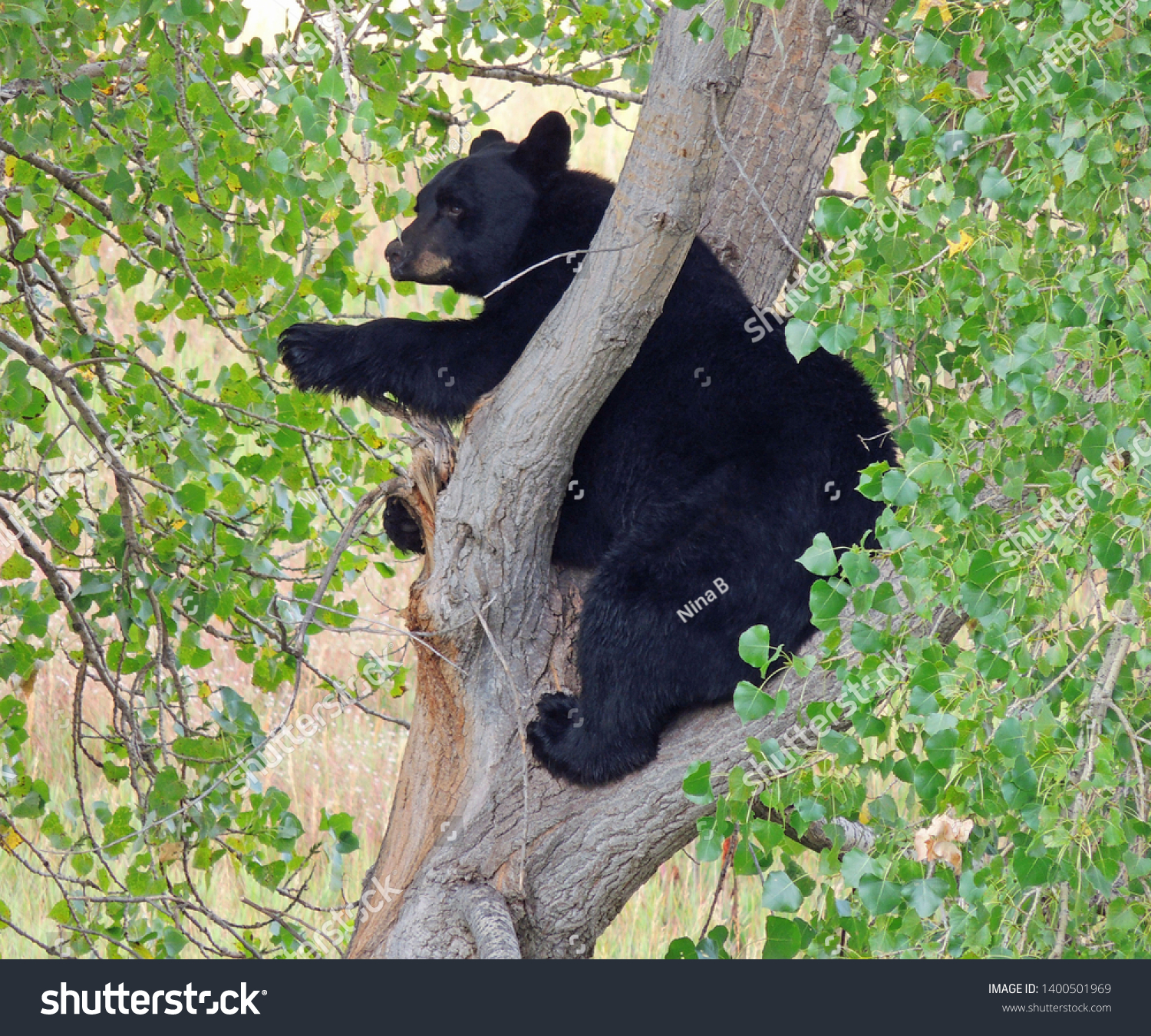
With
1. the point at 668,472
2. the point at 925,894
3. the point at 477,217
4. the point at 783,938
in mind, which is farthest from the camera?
the point at 477,217

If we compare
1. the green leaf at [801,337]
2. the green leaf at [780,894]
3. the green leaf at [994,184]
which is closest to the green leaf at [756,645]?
the green leaf at [780,894]

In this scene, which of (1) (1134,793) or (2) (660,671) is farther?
(2) (660,671)

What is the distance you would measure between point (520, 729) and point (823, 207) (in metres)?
1.50

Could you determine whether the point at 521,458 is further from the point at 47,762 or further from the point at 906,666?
the point at 47,762

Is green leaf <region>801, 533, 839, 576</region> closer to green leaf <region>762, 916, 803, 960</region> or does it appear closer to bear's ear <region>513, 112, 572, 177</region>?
green leaf <region>762, 916, 803, 960</region>

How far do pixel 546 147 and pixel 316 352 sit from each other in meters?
1.08

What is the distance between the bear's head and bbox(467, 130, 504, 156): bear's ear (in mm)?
368

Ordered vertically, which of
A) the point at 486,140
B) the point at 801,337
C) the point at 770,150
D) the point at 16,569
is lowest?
the point at 801,337

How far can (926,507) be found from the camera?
5.94 ft

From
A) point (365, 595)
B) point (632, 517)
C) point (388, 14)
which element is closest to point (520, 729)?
point (632, 517)

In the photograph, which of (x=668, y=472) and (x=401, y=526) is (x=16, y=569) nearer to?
(x=401, y=526)

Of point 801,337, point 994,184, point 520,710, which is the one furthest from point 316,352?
point 994,184

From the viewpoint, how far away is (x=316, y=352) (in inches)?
145

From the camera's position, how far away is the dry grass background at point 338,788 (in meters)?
5.92
